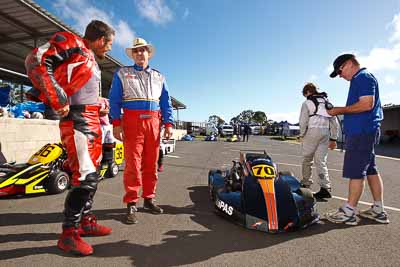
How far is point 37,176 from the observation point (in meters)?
4.01

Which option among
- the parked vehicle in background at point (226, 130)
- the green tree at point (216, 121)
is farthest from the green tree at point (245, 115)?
the parked vehicle in background at point (226, 130)

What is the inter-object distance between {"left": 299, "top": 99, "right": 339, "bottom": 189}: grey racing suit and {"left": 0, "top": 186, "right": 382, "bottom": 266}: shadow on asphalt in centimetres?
140

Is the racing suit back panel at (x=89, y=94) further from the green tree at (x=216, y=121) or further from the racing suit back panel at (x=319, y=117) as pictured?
the green tree at (x=216, y=121)

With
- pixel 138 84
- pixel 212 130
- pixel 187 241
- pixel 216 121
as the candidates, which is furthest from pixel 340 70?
pixel 216 121

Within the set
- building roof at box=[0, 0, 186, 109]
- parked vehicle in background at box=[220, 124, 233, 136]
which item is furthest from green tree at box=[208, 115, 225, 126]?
building roof at box=[0, 0, 186, 109]

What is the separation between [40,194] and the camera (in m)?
4.14

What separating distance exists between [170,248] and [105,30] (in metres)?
2.18


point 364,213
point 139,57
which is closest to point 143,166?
point 139,57

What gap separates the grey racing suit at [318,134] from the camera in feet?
13.8

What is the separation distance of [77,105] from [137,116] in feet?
3.10

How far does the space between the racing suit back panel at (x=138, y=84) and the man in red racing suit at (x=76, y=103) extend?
2.41 ft

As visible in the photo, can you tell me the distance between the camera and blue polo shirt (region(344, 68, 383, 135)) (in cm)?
301

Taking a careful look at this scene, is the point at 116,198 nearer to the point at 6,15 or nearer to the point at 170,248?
the point at 170,248

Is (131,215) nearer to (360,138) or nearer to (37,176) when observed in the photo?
(37,176)
